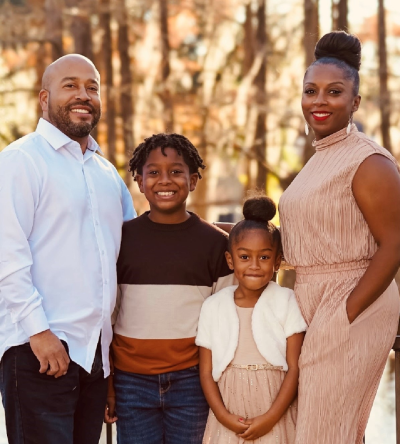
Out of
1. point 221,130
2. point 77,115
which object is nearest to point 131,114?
point 221,130

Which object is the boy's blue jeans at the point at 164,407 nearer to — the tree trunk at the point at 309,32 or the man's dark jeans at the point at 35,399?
the man's dark jeans at the point at 35,399

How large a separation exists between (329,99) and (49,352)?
1415mm

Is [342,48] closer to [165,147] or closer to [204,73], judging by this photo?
[165,147]

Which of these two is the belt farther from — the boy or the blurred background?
the blurred background

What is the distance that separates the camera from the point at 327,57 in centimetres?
298

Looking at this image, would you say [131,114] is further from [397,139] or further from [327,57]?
[327,57]

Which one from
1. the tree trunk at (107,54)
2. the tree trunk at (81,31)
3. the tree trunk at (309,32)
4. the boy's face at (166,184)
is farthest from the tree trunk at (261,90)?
the boy's face at (166,184)

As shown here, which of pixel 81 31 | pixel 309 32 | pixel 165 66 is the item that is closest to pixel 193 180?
pixel 309 32

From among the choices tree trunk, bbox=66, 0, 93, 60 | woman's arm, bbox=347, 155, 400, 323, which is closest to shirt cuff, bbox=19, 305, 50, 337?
woman's arm, bbox=347, 155, 400, 323

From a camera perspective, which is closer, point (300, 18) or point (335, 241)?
point (335, 241)

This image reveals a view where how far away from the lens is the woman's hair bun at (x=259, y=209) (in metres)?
3.08

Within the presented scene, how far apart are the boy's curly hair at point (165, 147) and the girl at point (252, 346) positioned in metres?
0.38

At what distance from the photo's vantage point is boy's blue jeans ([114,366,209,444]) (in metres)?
3.09

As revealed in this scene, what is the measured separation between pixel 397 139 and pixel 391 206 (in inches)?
768
